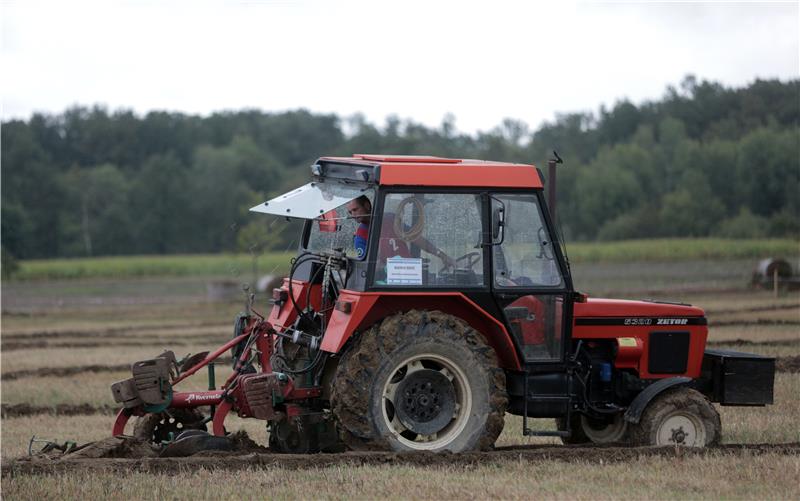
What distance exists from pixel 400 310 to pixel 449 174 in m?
1.21

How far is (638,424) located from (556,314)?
1.32 meters

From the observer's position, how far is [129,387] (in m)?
9.57

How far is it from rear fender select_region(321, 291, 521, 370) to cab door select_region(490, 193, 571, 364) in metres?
0.15

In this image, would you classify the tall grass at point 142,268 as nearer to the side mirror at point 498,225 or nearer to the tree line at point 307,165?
the tree line at point 307,165

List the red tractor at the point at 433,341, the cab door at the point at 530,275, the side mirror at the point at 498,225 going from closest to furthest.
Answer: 1. the red tractor at the point at 433,341
2. the side mirror at the point at 498,225
3. the cab door at the point at 530,275

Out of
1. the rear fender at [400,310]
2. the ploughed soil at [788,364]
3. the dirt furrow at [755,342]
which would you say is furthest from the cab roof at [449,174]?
the dirt furrow at [755,342]

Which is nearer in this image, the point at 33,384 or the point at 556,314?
the point at 556,314

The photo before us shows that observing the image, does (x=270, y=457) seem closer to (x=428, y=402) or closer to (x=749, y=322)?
(x=428, y=402)

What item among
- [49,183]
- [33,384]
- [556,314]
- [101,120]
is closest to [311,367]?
[556,314]

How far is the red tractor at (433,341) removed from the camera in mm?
9289

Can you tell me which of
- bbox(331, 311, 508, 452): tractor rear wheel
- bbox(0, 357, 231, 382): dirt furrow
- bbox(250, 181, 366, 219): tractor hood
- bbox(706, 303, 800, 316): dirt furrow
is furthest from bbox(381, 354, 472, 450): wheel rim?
bbox(706, 303, 800, 316): dirt furrow

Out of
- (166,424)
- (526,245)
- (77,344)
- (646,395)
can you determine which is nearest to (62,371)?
(77,344)

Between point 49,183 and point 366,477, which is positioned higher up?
point 49,183

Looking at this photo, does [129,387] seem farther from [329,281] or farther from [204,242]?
[204,242]
